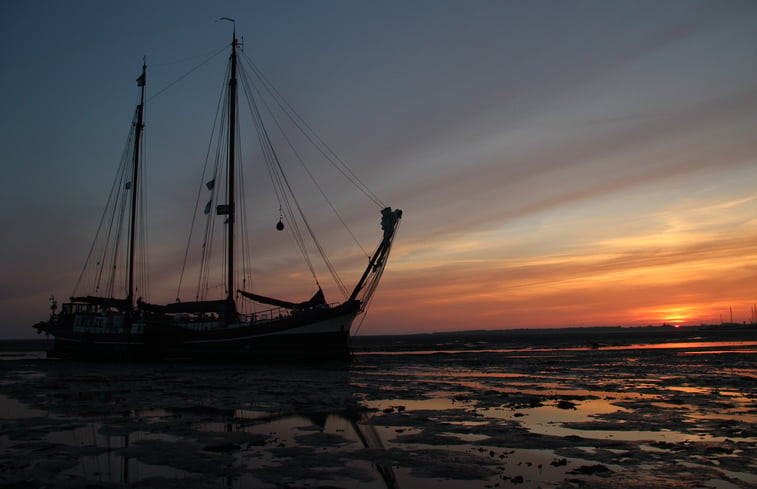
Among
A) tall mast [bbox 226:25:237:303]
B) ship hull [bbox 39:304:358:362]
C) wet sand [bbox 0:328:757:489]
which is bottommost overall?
wet sand [bbox 0:328:757:489]

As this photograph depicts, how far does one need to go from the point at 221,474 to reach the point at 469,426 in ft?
28.2

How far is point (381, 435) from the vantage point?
16578 mm

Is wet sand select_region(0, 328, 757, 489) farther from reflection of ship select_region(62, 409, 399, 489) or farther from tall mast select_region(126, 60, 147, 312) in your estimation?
tall mast select_region(126, 60, 147, 312)

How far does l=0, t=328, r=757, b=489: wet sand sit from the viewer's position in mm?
11984

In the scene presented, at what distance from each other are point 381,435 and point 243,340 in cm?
3567

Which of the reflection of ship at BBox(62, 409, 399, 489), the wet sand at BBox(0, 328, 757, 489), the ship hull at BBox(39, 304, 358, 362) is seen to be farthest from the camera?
the ship hull at BBox(39, 304, 358, 362)

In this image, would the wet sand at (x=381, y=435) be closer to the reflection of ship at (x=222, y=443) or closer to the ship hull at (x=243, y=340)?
the reflection of ship at (x=222, y=443)

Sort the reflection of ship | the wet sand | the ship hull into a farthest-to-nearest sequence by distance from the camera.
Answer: the ship hull < the reflection of ship < the wet sand

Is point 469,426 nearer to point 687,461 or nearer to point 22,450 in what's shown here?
point 687,461

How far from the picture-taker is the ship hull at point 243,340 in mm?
48844

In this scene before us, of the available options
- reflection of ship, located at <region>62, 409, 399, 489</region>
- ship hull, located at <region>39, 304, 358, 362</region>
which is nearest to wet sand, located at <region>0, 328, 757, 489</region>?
reflection of ship, located at <region>62, 409, 399, 489</region>

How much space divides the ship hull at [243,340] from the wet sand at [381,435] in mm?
17669

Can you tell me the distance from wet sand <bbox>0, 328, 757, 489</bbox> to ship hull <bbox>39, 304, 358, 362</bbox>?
17.7 meters

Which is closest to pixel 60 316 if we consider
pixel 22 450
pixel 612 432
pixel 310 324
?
pixel 310 324
